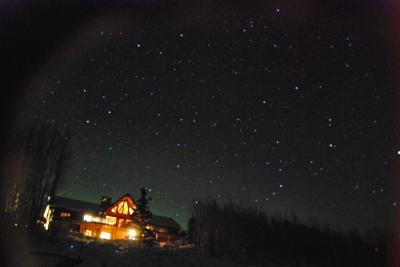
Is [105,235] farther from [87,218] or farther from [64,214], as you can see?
[64,214]

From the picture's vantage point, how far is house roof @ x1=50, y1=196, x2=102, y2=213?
51.8 meters

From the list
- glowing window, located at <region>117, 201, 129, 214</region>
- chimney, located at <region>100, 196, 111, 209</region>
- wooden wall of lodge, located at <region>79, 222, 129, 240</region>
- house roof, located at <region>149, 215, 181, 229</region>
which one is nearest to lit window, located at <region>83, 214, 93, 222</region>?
wooden wall of lodge, located at <region>79, 222, 129, 240</region>

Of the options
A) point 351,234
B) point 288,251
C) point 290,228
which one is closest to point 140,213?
point 288,251

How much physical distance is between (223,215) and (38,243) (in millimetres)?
30549

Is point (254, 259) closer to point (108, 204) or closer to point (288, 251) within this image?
point (288, 251)

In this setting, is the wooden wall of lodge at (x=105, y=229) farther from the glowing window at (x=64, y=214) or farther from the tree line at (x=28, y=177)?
the tree line at (x=28, y=177)

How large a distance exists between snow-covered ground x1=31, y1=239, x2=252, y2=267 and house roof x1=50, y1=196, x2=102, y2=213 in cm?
2308

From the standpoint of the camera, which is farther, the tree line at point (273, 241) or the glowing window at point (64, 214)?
the glowing window at point (64, 214)

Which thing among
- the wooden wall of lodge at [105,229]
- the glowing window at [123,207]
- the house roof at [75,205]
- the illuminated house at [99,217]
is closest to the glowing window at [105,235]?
the illuminated house at [99,217]

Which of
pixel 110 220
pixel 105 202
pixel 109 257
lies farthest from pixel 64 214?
pixel 109 257

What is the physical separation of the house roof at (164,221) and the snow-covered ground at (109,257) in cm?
2383

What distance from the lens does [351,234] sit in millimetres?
62344

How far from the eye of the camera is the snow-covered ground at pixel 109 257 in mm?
21148

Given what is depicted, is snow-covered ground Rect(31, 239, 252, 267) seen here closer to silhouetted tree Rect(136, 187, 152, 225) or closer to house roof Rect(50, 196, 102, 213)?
silhouetted tree Rect(136, 187, 152, 225)
